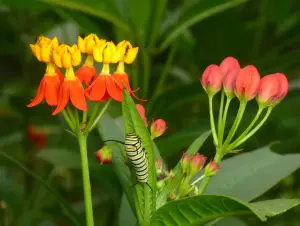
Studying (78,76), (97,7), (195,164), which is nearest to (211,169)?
(195,164)

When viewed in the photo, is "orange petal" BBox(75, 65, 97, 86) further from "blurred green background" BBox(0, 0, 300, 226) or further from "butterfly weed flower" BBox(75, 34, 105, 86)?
"blurred green background" BBox(0, 0, 300, 226)

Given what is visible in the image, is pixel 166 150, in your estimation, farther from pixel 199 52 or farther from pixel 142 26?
pixel 199 52

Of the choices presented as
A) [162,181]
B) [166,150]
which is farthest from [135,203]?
[166,150]

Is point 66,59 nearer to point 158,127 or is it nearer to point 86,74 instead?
point 86,74

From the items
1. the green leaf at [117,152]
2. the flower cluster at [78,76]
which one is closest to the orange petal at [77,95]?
the flower cluster at [78,76]

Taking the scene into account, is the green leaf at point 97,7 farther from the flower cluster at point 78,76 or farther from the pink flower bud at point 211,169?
the pink flower bud at point 211,169

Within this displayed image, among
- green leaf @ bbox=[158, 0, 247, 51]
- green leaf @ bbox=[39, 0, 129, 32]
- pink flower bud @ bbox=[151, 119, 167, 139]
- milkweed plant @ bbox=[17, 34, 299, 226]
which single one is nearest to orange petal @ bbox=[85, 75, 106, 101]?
milkweed plant @ bbox=[17, 34, 299, 226]
